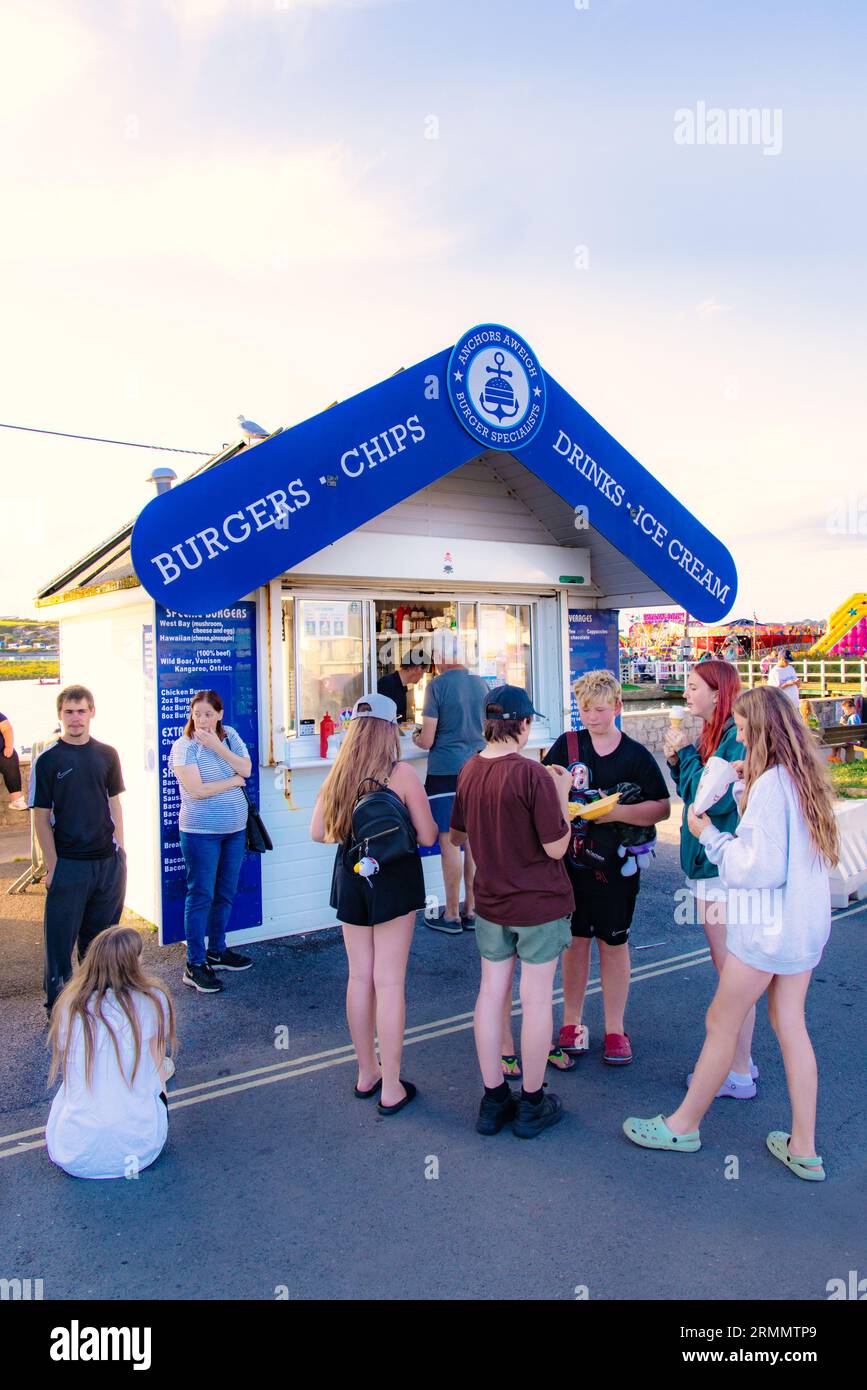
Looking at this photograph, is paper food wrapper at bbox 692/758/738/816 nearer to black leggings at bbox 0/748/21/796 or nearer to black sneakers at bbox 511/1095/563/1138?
black sneakers at bbox 511/1095/563/1138

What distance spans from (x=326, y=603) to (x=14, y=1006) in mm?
3261

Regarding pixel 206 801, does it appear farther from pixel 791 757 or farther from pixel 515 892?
pixel 791 757

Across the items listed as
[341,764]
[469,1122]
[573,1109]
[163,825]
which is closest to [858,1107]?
[573,1109]

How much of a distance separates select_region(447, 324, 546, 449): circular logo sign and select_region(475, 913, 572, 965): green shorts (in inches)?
136

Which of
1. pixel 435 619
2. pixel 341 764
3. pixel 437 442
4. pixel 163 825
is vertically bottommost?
pixel 163 825

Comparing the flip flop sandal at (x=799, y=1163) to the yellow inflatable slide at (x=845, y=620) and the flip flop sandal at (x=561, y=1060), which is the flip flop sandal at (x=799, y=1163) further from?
the yellow inflatable slide at (x=845, y=620)

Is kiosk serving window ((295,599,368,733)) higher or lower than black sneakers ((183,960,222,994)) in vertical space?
higher

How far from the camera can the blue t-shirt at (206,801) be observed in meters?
5.04

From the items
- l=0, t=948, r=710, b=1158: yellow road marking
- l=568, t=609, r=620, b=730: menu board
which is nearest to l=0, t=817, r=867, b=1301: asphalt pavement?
l=0, t=948, r=710, b=1158: yellow road marking

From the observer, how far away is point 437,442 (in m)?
5.64

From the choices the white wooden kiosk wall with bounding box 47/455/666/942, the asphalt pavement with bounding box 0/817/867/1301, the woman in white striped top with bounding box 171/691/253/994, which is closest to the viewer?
the asphalt pavement with bounding box 0/817/867/1301

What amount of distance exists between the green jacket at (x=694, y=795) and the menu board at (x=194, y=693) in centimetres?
297

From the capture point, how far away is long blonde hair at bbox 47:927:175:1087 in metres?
3.22
